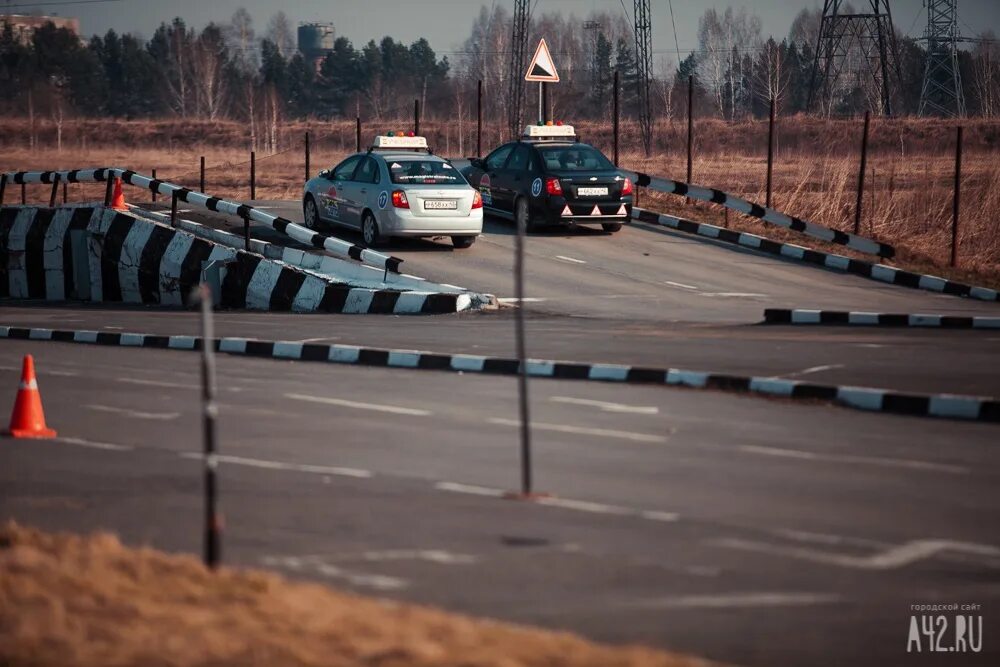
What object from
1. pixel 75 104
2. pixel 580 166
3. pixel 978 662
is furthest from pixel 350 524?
pixel 75 104

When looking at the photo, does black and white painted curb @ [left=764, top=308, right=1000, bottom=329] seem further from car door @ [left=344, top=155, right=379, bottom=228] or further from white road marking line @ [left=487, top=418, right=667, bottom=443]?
car door @ [left=344, top=155, right=379, bottom=228]

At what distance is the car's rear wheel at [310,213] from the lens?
88.5ft

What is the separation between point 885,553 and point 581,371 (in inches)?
282

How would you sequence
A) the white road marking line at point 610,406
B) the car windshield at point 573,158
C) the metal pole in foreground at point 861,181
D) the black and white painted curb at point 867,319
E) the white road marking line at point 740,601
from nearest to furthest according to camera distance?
1. the white road marking line at point 740,601
2. the white road marking line at point 610,406
3. the black and white painted curb at point 867,319
4. the metal pole in foreground at point 861,181
5. the car windshield at point 573,158

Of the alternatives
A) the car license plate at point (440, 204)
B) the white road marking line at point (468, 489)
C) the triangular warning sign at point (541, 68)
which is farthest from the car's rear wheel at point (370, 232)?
the white road marking line at point (468, 489)

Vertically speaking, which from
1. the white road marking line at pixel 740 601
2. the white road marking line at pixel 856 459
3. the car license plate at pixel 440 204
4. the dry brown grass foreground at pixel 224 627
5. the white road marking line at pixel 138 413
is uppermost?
the car license plate at pixel 440 204

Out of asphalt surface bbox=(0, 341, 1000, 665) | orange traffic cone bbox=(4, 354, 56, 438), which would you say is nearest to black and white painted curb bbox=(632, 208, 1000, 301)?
asphalt surface bbox=(0, 341, 1000, 665)

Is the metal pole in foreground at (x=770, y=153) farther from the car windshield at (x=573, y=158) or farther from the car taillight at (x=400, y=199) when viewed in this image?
the car taillight at (x=400, y=199)

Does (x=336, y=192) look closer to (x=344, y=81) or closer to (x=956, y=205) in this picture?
(x=956, y=205)

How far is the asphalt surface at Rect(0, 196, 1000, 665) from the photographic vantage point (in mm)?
6637

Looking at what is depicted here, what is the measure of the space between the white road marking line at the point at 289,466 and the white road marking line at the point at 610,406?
320 centimetres

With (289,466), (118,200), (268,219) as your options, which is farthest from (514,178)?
(289,466)

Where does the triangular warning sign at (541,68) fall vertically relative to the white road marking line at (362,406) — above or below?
above

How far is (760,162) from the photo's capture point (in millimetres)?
61500
